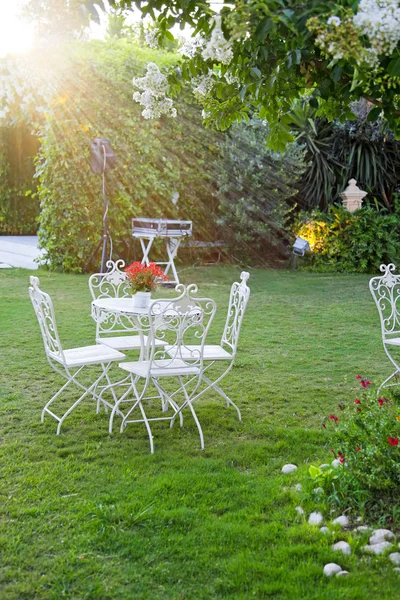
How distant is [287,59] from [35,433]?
2.79 meters

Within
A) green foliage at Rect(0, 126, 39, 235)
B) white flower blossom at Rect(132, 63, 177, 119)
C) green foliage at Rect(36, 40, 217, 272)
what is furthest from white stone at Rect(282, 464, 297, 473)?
green foliage at Rect(0, 126, 39, 235)

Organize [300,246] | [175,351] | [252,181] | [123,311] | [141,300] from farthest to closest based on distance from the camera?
1. [300,246]
2. [252,181]
3. [141,300]
4. [123,311]
5. [175,351]

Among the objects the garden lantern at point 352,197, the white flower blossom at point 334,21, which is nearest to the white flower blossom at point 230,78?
the white flower blossom at point 334,21

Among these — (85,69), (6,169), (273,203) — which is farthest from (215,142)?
(6,169)

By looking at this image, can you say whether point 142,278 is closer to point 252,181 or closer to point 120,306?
point 120,306

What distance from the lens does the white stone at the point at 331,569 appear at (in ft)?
8.59

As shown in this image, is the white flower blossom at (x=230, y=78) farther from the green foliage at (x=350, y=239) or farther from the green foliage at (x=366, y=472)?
the green foliage at (x=350, y=239)

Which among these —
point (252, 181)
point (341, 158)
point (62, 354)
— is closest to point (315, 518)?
point (62, 354)

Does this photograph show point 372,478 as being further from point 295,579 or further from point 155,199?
point 155,199

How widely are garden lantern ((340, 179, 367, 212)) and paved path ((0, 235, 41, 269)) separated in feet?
18.6

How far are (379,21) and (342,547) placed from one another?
195 centimetres

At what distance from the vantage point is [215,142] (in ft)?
40.0

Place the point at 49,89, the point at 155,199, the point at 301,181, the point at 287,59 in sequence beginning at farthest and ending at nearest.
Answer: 1. the point at 301,181
2. the point at 155,199
3. the point at 49,89
4. the point at 287,59

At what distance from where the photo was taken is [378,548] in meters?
2.76
